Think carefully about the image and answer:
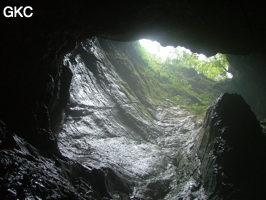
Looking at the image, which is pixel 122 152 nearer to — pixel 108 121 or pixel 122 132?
pixel 122 132

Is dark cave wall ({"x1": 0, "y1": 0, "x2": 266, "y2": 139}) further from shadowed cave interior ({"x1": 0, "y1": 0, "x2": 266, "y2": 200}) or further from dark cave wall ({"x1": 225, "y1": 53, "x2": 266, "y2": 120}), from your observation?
dark cave wall ({"x1": 225, "y1": 53, "x2": 266, "y2": 120})

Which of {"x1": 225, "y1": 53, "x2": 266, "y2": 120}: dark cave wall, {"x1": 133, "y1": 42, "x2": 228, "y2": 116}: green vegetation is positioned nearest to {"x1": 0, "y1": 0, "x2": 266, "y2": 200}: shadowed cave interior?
{"x1": 225, "y1": 53, "x2": 266, "y2": 120}: dark cave wall

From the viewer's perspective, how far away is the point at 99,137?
8.71 metres

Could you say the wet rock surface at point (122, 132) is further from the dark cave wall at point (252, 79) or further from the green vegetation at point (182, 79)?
the dark cave wall at point (252, 79)

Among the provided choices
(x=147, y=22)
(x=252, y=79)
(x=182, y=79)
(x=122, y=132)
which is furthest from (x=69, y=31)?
(x=182, y=79)

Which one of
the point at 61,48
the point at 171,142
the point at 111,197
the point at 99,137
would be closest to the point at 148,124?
the point at 171,142

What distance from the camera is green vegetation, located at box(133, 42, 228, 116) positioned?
15875 millimetres

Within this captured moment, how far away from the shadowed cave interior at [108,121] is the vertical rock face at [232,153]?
32 mm

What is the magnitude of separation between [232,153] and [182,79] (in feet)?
45.7

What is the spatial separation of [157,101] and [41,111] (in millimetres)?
10006

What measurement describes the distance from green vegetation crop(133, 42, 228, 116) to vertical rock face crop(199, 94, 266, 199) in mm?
6498

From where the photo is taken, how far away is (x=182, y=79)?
19578 millimetres

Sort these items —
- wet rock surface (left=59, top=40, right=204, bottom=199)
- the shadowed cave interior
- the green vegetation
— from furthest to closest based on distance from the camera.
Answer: the green vegetation < wet rock surface (left=59, top=40, right=204, bottom=199) < the shadowed cave interior

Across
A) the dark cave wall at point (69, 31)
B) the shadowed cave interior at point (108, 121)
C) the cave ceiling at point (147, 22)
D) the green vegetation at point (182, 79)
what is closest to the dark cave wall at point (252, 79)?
the shadowed cave interior at point (108, 121)
